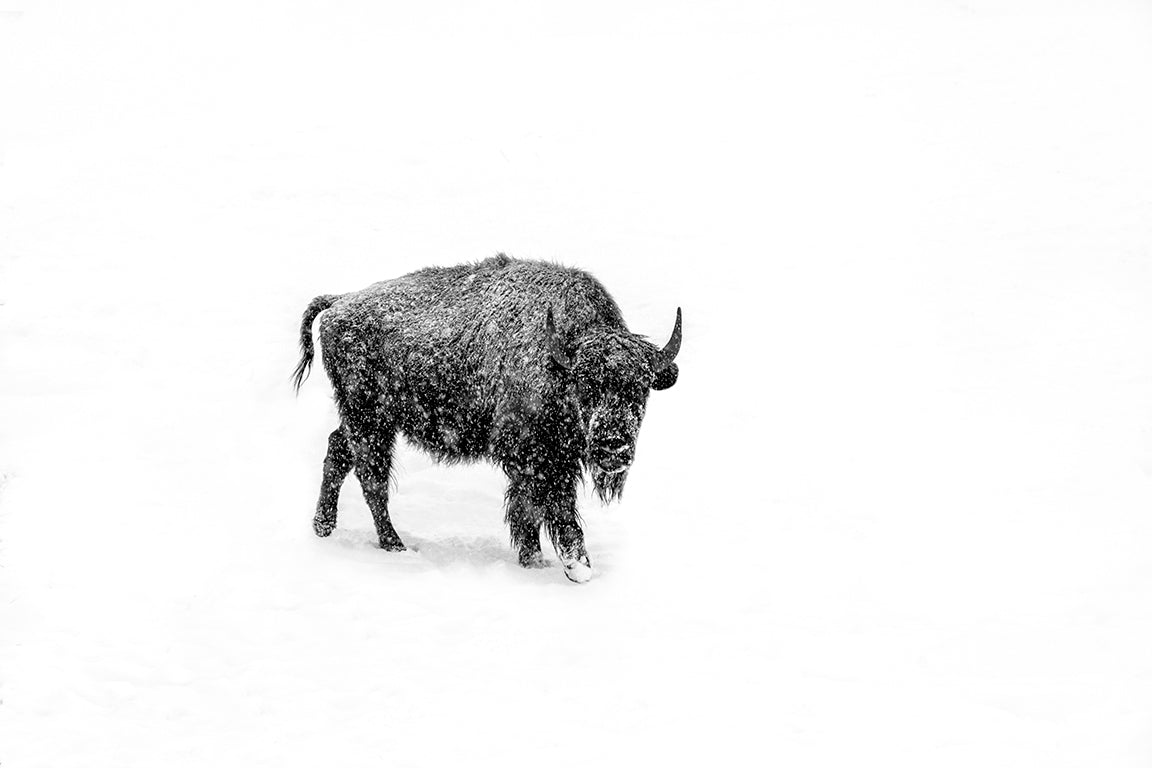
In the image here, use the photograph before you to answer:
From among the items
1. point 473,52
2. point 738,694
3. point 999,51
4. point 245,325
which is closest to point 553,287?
point 738,694

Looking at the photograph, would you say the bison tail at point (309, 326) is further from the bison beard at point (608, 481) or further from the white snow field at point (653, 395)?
the bison beard at point (608, 481)

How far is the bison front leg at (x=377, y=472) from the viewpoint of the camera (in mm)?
8773

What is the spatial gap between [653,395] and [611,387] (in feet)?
14.1

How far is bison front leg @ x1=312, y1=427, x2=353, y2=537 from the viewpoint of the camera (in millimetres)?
8930

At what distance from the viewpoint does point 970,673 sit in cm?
653

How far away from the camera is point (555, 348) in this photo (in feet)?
26.1

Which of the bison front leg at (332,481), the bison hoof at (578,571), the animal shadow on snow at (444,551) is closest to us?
the bison hoof at (578,571)

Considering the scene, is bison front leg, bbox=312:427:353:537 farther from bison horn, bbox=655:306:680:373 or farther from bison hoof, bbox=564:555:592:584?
bison horn, bbox=655:306:680:373

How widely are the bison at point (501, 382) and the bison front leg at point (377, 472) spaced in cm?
1

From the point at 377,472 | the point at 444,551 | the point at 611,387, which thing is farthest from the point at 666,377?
the point at 377,472

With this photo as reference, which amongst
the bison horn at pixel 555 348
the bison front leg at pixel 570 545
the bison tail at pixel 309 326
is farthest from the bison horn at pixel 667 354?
the bison tail at pixel 309 326

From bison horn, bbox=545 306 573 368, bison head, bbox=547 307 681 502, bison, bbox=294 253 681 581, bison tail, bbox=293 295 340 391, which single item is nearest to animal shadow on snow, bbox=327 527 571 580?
bison, bbox=294 253 681 581

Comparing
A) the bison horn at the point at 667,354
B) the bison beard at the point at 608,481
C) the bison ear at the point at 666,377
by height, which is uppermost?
the bison horn at the point at 667,354

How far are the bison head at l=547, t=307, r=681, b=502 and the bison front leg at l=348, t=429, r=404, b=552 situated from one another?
176cm
